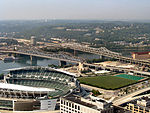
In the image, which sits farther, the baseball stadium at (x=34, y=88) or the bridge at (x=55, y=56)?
the bridge at (x=55, y=56)

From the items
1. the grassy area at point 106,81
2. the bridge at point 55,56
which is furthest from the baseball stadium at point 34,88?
the bridge at point 55,56

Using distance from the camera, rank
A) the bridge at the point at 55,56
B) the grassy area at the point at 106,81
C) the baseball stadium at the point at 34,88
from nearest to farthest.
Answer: the baseball stadium at the point at 34,88
the grassy area at the point at 106,81
the bridge at the point at 55,56

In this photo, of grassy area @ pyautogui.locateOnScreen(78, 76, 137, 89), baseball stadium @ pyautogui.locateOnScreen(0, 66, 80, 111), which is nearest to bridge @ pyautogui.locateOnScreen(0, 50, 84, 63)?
grassy area @ pyautogui.locateOnScreen(78, 76, 137, 89)

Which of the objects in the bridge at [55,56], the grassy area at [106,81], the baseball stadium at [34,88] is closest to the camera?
the baseball stadium at [34,88]

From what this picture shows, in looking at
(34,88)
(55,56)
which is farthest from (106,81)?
(55,56)

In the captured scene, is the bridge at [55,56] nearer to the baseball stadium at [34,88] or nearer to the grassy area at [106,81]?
the grassy area at [106,81]

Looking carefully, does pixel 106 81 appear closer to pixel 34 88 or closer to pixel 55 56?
pixel 34 88
